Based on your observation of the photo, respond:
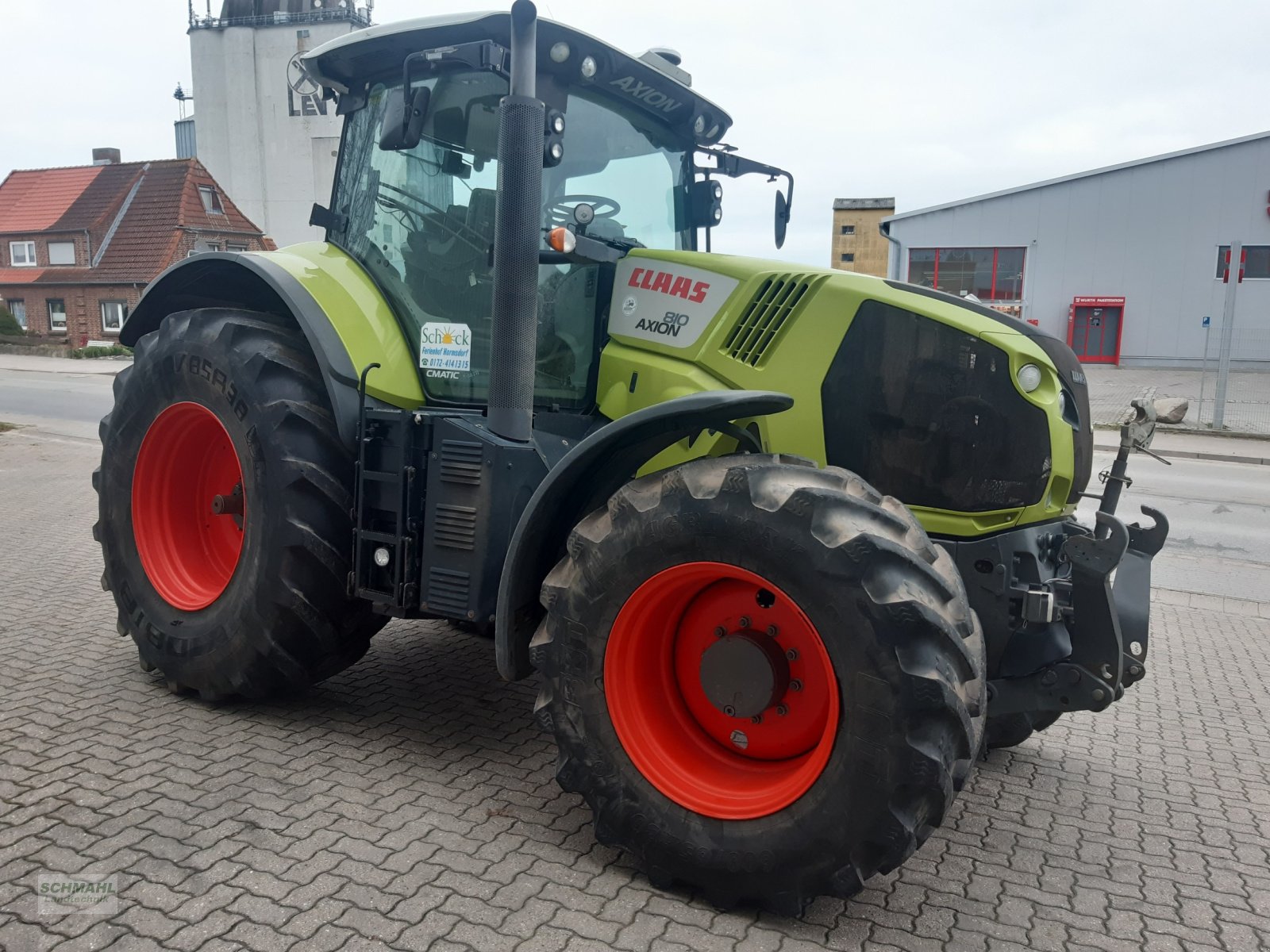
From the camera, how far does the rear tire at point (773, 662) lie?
2.57 metres

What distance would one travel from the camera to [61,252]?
126 feet

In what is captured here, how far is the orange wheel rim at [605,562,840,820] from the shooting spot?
114 inches

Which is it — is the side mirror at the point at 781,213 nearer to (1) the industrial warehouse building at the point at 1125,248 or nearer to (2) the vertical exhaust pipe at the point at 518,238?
(2) the vertical exhaust pipe at the point at 518,238

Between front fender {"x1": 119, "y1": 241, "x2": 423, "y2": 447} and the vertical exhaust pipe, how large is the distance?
1.96 feet

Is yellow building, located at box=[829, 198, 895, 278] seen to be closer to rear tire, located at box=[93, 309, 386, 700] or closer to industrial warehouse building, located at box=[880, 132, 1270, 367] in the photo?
industrial warehouse building, located at box=[880, 132, 1270, 367]

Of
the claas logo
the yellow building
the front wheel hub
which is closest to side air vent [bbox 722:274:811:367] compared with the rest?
the claas logo

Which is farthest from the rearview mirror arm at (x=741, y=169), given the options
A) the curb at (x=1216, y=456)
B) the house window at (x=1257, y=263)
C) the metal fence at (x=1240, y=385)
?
the house window at (x=1257, y=263)

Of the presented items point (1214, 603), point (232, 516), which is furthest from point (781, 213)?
point (1214, 603)

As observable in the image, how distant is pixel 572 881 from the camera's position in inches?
116

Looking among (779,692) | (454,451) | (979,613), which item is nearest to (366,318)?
(454,451)

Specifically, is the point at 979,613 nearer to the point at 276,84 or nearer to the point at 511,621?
the point at 511,621

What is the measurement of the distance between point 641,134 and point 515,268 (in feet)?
3.80

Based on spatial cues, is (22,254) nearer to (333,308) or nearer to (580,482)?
(333,308)

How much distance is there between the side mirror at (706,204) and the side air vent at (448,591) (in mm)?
2042
